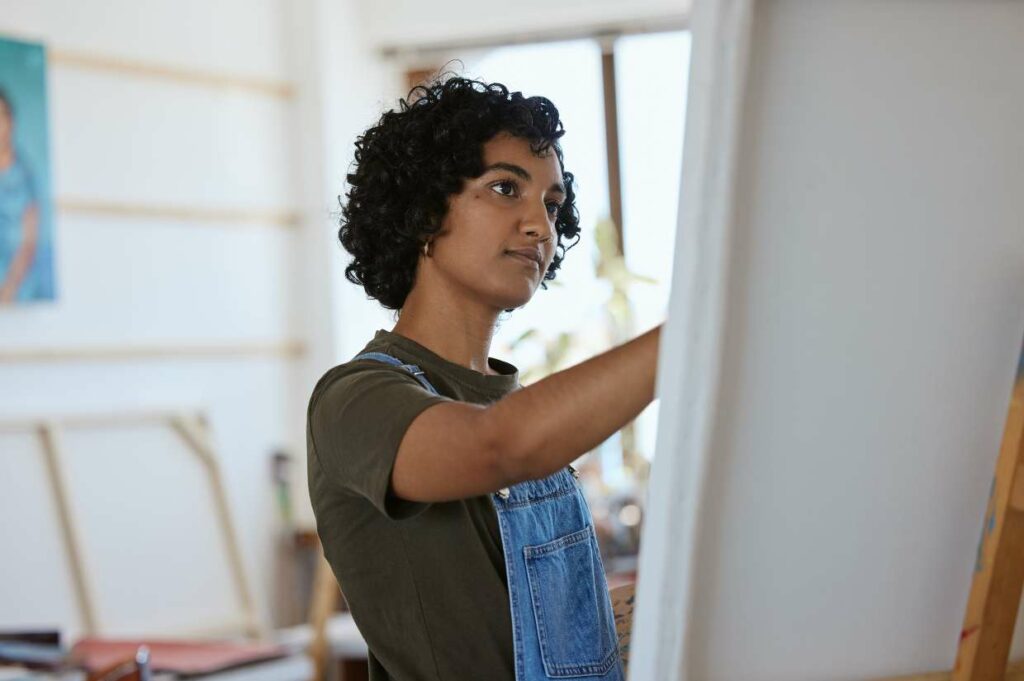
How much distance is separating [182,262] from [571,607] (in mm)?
3447

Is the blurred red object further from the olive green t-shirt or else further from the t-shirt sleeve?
the t-shirt sleeve

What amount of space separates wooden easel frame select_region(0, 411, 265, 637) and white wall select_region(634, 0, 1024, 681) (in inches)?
137

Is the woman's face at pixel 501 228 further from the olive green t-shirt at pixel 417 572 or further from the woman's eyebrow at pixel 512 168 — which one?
the olive green t-shirt at pixel 417 572

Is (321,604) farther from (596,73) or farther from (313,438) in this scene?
(313,438)

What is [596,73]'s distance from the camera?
4.93 metres

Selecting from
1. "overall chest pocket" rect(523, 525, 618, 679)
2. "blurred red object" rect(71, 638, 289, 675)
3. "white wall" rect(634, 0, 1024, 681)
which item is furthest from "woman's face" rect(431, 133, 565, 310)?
"blurred red object" rect(71, 638, 289, 675)

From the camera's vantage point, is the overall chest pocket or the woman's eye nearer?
the overall chest pocket

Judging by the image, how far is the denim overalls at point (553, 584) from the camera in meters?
1.39

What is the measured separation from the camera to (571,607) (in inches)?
57.0

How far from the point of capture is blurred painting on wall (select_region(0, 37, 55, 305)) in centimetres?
414

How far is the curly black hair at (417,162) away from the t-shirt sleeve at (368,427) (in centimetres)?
30

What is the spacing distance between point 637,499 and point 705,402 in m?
3.59

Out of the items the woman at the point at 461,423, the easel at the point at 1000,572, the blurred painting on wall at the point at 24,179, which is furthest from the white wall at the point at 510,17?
the easel at the point at 1000,572

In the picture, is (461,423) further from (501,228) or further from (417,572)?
(501,228)
